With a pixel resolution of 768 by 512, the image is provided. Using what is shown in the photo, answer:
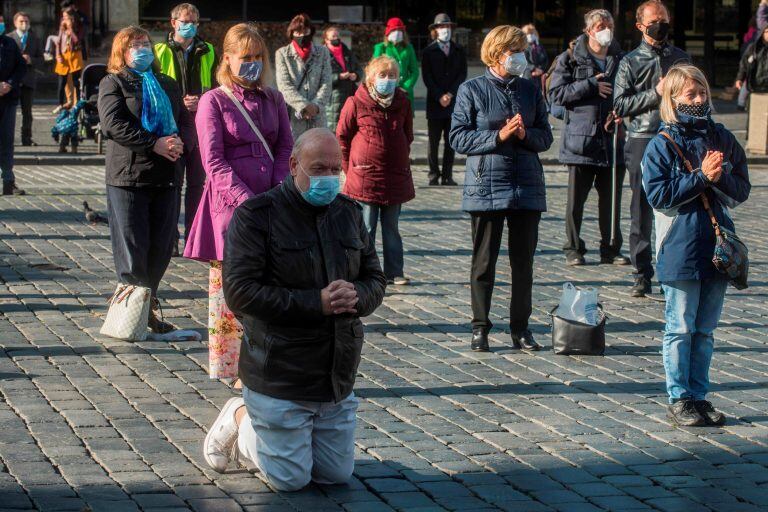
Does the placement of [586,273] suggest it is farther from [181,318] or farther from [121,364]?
[121,364]

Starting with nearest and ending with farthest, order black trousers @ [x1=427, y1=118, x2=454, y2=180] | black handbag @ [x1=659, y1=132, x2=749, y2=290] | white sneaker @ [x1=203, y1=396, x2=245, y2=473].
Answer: white sneaker @ [x1=203, y1=396, x2=245, y2=473] → black handbag @ [x1=659, y1=132, x2=749, y2=290] → black trousers @ [x1=427, y1=118, x2=454, y2=180]

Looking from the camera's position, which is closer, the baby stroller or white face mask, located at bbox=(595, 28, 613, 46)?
white face mask, located at bbox=(595, 28, 613, 46)

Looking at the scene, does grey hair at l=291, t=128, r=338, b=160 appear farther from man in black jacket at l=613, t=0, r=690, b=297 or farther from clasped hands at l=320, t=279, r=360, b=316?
man in black jacket at l=613, t=0, r=690, b=297

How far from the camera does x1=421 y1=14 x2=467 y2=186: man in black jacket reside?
16.8 meters

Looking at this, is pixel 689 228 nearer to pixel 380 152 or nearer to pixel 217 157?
Answer: pixel 217 157

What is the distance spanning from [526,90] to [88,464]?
144 inches

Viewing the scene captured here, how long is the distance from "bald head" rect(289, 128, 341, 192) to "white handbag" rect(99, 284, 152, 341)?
2.80 meters

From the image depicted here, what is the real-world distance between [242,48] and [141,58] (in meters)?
1.21

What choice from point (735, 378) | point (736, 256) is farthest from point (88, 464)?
point (735, 378)

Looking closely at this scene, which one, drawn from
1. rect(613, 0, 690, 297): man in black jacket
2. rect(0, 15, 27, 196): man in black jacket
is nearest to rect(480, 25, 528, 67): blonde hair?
rect(613, 0, 690, 297): man in black jacket

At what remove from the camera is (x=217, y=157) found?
750cm

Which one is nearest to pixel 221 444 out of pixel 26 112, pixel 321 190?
pixel 321 190

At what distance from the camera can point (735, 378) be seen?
773 centimetres

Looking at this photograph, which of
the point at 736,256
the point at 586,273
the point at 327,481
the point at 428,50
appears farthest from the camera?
the point at 428,50
